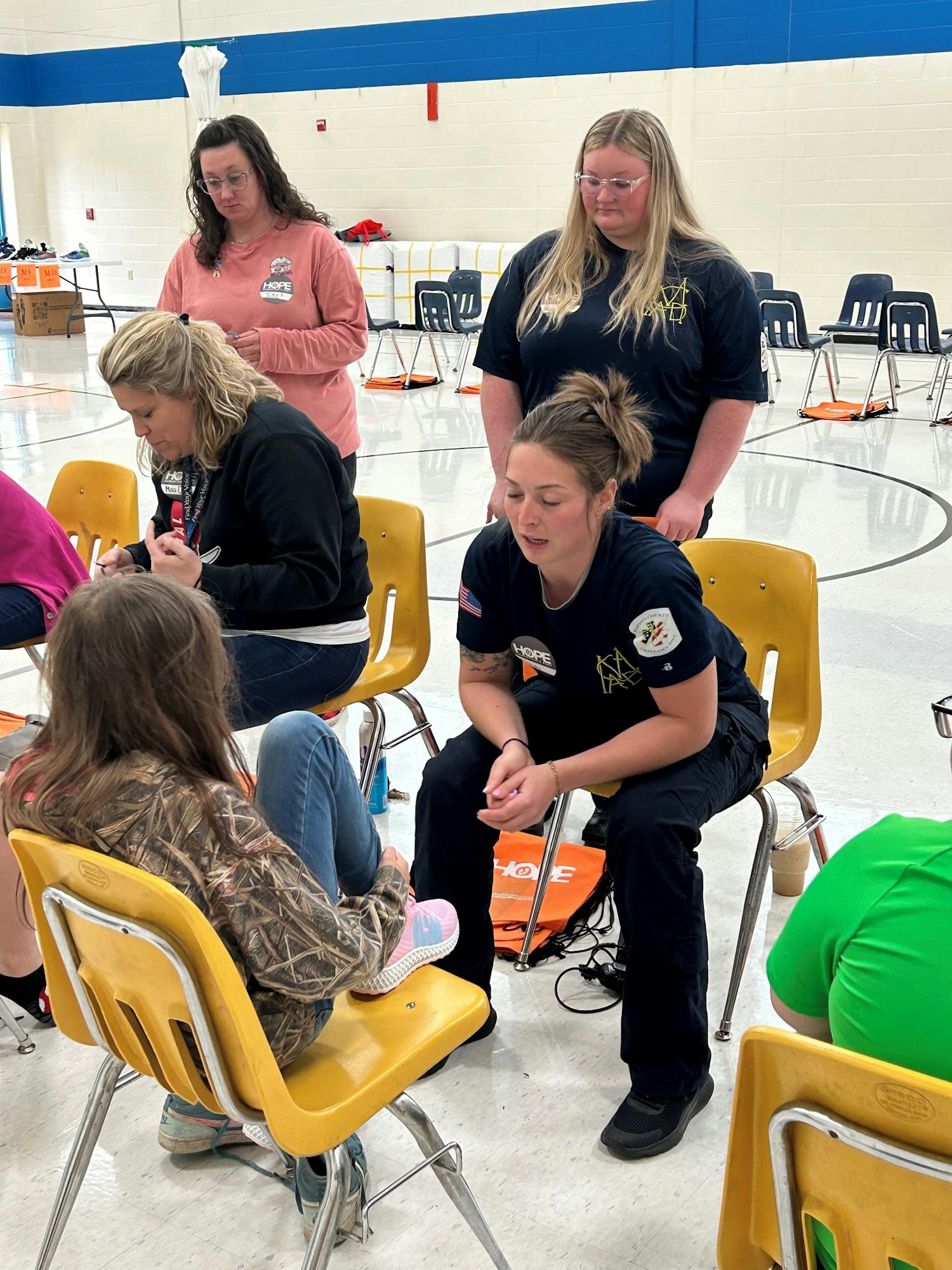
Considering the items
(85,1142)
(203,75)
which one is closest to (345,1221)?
(85,1142)

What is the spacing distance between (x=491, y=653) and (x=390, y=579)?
0.61 metres

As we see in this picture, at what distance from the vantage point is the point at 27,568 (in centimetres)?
256

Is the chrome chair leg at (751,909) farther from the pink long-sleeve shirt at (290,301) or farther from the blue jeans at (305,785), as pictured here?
the pink long-sleeve shirt at (290,301)

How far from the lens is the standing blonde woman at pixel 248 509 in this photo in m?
2.12

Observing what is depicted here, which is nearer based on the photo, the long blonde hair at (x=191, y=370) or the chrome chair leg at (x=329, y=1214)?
the chrome chair leg at (x=329, y=1214)

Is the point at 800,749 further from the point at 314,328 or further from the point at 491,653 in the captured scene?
the point at 314,328

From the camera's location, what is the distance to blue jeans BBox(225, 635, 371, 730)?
219 cm

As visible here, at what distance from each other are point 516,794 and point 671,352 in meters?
0.98

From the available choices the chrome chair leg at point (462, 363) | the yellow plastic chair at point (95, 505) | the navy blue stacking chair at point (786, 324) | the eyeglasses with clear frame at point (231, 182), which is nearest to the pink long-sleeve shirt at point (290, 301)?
the eyeglasses with clear frame at point (231, 182)

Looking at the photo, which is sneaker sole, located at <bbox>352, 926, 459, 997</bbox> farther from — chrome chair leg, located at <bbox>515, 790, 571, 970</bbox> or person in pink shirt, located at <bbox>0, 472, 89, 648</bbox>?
person in pink shirt, located at <bbox>0, 472, 89, 648</bbox>

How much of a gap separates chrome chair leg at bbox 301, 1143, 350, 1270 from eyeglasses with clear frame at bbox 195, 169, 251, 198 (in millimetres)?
2209

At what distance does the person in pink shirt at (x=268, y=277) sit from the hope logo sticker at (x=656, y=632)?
1.23 m

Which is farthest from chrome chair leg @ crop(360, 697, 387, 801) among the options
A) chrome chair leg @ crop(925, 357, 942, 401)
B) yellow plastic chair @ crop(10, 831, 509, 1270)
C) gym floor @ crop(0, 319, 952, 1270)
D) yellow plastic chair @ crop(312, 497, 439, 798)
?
chrome chair leg @ crop(925, 357, 942, 401)

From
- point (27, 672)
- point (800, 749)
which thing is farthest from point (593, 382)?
point (27, 672)
